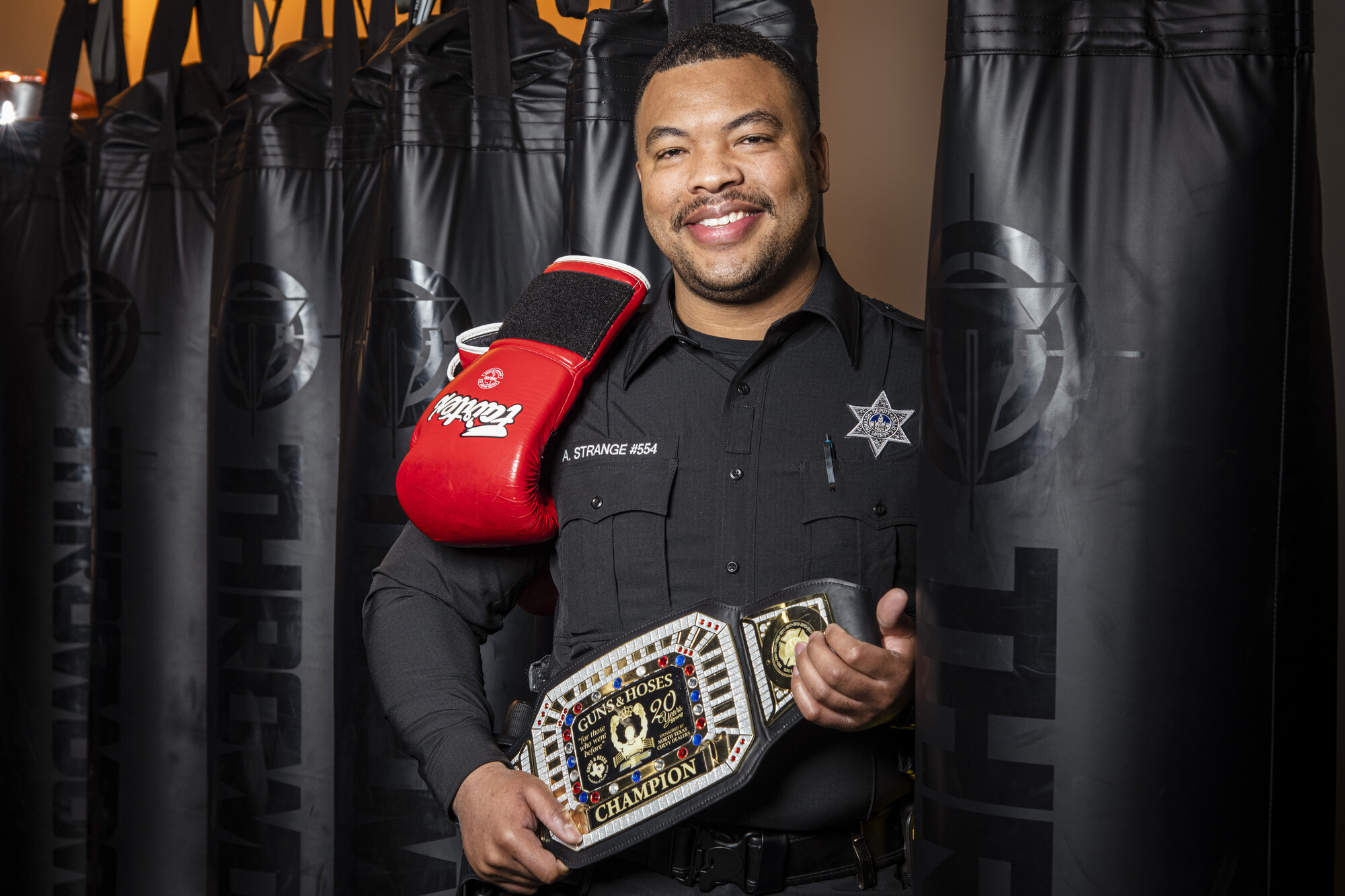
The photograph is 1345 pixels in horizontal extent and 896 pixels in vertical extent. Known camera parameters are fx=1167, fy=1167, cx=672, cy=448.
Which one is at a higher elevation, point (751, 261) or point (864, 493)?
point (751, 261)

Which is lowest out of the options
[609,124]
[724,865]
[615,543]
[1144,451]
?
[724,865]

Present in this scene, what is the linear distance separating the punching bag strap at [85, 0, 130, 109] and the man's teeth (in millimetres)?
1535

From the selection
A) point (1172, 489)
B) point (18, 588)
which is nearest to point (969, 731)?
point (1172, 489)

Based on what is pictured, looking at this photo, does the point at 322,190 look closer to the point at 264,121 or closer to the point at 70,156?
the point at 264,121

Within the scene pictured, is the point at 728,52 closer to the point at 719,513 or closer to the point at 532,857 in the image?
the point at 719,513

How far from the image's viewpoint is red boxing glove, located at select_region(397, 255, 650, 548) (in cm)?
120

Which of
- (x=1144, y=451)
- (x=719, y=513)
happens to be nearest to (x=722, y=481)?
(x=719, y=513)

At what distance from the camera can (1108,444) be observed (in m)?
0.82

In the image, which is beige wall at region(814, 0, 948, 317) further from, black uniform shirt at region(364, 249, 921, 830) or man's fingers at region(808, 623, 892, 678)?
man's fingers at region(808, 623, 892, 678)

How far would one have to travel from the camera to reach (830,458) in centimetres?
119

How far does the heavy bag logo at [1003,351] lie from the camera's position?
0.83m

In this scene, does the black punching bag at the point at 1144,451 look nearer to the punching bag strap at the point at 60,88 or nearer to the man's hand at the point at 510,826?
the man's hand at the point at 510,826

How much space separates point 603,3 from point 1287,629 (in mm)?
1919

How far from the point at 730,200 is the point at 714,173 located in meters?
0.03
